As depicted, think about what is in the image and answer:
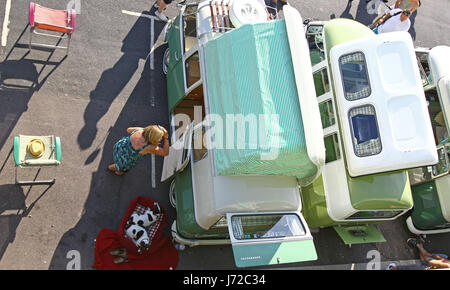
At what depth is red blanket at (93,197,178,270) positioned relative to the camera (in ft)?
19.4

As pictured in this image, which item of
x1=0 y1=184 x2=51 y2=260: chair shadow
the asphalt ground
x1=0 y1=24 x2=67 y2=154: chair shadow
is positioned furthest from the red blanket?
x1=0 y1=24 x2=67 y2=154: chair shadow

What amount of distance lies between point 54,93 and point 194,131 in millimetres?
3030

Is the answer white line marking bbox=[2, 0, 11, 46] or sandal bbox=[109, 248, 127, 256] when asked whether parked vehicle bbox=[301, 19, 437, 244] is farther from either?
white line marking bbox=[2, 0, 11, 46]

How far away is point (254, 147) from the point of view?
490 cm

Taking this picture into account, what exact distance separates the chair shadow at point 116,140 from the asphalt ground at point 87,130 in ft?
0.05

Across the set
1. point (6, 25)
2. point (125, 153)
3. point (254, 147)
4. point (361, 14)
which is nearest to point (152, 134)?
point (125, 153)

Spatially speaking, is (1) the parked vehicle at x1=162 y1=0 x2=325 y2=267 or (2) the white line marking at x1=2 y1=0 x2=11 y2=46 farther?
(2) the white line marking at x1=2 y1=0 x2=11 y2=46

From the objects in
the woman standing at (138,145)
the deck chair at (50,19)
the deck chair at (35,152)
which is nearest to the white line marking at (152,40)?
the deck chair at (50,19)

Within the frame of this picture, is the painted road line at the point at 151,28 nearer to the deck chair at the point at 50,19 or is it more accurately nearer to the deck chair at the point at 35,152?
the deck chair at the point at 50,19

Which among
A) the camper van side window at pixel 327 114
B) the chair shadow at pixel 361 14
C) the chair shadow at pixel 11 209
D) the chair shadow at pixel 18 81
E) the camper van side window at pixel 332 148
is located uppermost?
the chair shadow at pixel 361 14

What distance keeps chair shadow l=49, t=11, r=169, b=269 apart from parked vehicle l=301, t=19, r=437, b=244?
307 cm

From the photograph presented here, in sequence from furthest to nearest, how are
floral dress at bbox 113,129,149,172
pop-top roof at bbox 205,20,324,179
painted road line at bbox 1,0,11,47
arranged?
painted road line at bbox 1,0,11,47
floral dress at bbox 113,129,149,172
pop-top roof at bbox 205,20,324,179

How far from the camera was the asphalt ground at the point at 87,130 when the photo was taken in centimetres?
601
